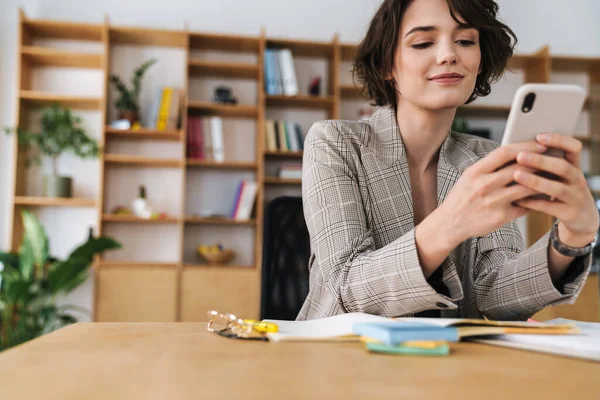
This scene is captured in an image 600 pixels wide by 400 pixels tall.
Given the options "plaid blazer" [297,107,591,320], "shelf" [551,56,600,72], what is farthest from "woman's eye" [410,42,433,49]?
"shelf" [551,56,600,72]

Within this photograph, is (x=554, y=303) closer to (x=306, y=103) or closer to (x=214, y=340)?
(x=214, y=340)

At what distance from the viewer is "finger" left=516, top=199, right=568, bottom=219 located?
744mm

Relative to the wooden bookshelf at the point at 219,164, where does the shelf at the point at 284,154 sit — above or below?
above

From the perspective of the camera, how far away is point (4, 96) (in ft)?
13.5

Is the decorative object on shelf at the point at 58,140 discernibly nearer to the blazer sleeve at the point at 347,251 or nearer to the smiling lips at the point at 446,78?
the blazer sleeve at the point at 347,251

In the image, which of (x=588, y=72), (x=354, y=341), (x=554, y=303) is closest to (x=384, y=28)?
(x=554, y=303)

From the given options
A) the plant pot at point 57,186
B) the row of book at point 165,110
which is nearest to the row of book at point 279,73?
the row of book at point 165,110

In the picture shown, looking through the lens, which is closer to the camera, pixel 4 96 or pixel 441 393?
pixel 441 393

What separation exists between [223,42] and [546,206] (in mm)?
3769

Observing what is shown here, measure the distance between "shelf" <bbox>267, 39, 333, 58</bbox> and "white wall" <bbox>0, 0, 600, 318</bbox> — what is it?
0.14 meters

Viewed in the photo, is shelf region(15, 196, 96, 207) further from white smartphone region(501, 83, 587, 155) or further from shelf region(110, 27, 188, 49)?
white smartphone region(501, 83, 587, 155)

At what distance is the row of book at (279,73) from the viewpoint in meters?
4.15

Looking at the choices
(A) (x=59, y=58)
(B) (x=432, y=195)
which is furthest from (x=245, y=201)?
(B) (x=432, y=195)

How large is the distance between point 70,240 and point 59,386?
4.02 m
